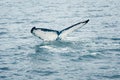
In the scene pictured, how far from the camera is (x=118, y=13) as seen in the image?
29969mm

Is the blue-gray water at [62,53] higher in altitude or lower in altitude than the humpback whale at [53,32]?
lower

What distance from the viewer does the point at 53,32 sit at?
54.1ft

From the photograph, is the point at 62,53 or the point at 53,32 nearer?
the point at 62,53

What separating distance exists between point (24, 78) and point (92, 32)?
8958mm

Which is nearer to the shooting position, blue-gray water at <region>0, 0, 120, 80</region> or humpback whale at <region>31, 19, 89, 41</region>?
blue-gray water at <region>0, 0, 120, 80</region>

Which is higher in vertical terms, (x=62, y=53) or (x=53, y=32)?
(x=53, y=32)

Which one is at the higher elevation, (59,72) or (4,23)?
(4,23)

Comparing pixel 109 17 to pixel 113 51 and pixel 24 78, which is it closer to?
pixel 113 51

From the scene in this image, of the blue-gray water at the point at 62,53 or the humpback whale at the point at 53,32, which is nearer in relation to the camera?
the blue-gray water at the point at 62,53

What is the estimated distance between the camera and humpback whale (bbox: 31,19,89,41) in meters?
16.2

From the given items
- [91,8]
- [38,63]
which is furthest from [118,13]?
[38,63]

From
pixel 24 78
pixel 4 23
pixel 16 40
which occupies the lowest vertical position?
pixel 24 78

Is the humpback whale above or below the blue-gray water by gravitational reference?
above

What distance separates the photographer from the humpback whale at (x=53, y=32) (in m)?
16.2
